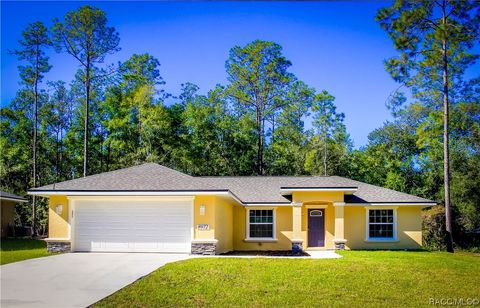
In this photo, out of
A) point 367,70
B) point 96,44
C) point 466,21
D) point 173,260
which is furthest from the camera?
point 96,44

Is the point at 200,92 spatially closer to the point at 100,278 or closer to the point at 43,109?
the point at 43,109

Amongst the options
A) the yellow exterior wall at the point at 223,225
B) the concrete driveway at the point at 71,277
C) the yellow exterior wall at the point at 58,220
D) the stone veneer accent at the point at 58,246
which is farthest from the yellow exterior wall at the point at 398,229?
the yellow exterior wall at the point at 58,220

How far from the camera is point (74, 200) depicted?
17859 mm

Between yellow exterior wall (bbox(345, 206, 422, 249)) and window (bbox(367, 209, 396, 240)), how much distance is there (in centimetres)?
27

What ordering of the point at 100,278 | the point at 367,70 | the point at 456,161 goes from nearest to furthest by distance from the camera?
the point at 100,278, the point at 367,70, the point at 456,161

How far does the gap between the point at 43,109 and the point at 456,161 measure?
103ft

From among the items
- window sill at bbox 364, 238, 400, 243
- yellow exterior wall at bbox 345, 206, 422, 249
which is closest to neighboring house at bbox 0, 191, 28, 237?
yellow exterior wall at bbox 345, 206, 422, 249

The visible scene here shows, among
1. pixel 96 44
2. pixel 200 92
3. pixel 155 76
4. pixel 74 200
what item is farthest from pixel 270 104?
pixel 74 200

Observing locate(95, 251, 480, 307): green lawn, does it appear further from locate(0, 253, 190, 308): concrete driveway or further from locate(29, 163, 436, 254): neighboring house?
locate(29, 163, 436, 254): neighboring house

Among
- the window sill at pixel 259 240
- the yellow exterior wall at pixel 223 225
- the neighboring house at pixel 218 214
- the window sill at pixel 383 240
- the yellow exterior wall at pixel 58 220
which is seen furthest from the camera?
the window sill at pixel 259 240

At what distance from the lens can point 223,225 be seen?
64.5 ft

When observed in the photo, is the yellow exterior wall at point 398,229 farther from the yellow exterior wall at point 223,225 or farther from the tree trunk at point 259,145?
the tree trunk at point 259,145

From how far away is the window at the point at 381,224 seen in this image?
72.0 ft

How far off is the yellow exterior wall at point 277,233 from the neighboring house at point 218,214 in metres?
0.05
